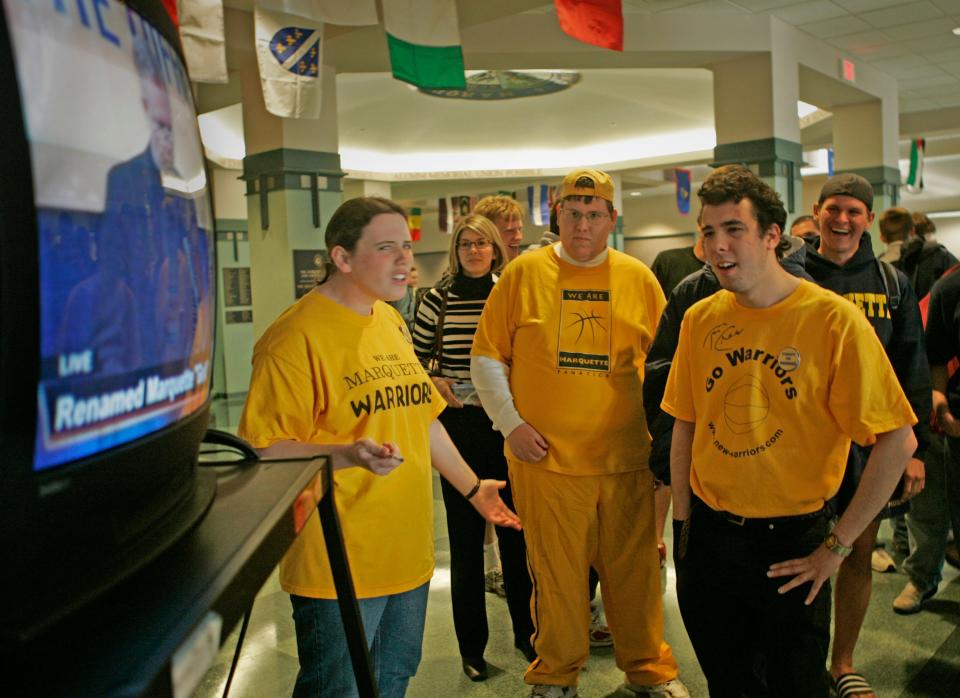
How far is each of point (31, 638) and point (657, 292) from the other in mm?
2334

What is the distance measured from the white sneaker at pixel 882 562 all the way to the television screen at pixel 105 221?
3788 mm

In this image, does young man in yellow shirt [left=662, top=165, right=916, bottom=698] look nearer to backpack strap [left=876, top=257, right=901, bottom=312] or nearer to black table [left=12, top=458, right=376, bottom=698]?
backpack strap [left=876, top=257, right=901, bottom=312]

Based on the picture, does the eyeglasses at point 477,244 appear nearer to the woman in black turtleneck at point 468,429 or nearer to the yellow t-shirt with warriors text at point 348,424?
the woman in black turtleneck at point 468,429

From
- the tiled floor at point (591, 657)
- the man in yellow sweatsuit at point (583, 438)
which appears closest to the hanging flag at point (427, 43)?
the man in yellow sweatsuit at point (583, 438)

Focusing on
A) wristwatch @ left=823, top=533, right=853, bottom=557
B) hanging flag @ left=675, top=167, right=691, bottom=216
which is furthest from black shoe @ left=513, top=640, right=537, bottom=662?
hanging flag @ left=675, top=167, right=691, bottom=216

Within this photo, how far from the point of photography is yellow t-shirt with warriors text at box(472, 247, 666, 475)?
2525 mm

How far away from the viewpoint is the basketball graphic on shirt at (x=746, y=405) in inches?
72.6

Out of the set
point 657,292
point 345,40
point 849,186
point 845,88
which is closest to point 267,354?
point 657,292

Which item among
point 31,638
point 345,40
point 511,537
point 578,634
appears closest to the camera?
point 31,638

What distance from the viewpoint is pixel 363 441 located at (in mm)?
1490

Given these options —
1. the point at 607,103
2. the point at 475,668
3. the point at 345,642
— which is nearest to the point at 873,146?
the point at 607,103

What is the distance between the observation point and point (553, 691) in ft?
8.34

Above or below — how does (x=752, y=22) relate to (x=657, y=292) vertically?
above

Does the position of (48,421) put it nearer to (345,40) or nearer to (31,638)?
(31,638)
